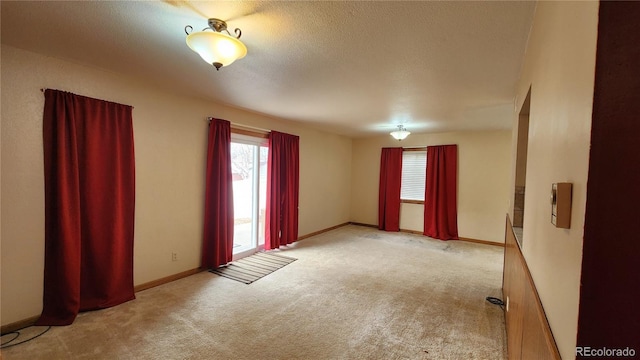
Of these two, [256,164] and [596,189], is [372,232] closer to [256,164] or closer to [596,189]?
[256,164]

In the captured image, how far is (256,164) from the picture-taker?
4.59m

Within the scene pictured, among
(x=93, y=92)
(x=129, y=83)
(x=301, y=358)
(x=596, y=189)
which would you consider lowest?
(x=301, y=358)

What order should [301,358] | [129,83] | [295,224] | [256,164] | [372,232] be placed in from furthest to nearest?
[372,232] → [295,224] → [256,164] → [129,83] → [301,358]

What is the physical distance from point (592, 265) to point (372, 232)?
5958 mm

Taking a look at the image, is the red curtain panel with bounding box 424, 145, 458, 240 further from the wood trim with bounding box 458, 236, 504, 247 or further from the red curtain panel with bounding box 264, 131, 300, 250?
the red curtain panel with bounding box 264, 131, 300, 250

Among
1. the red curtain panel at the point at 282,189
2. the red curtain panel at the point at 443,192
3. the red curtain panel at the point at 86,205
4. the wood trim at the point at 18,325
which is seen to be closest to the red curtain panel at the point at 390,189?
the red curtain panel at the point at 443,192

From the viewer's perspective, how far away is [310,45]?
202cm

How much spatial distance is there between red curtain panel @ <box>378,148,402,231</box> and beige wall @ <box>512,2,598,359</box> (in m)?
5.32

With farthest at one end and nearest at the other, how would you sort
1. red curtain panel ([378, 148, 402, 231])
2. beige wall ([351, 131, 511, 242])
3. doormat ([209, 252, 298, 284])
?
1. red curtain panel ([378, 148, 402, 231])
2. beige wall ([351, 131, 511, 242])
3. doormat ([209, 252, 298, 284])

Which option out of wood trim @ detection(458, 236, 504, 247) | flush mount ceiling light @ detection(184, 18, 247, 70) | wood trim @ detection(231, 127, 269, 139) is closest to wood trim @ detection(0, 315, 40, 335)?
flush mount ceiling light @ detection(184, 18, 247, 70)

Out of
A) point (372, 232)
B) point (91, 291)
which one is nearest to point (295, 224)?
point (372, 232)

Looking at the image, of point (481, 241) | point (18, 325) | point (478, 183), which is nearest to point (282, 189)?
point (18, 325)

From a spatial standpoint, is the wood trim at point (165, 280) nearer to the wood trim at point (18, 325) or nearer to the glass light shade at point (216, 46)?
the wood trim at point (18, 325)

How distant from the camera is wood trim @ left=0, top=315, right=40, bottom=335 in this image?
223cm
